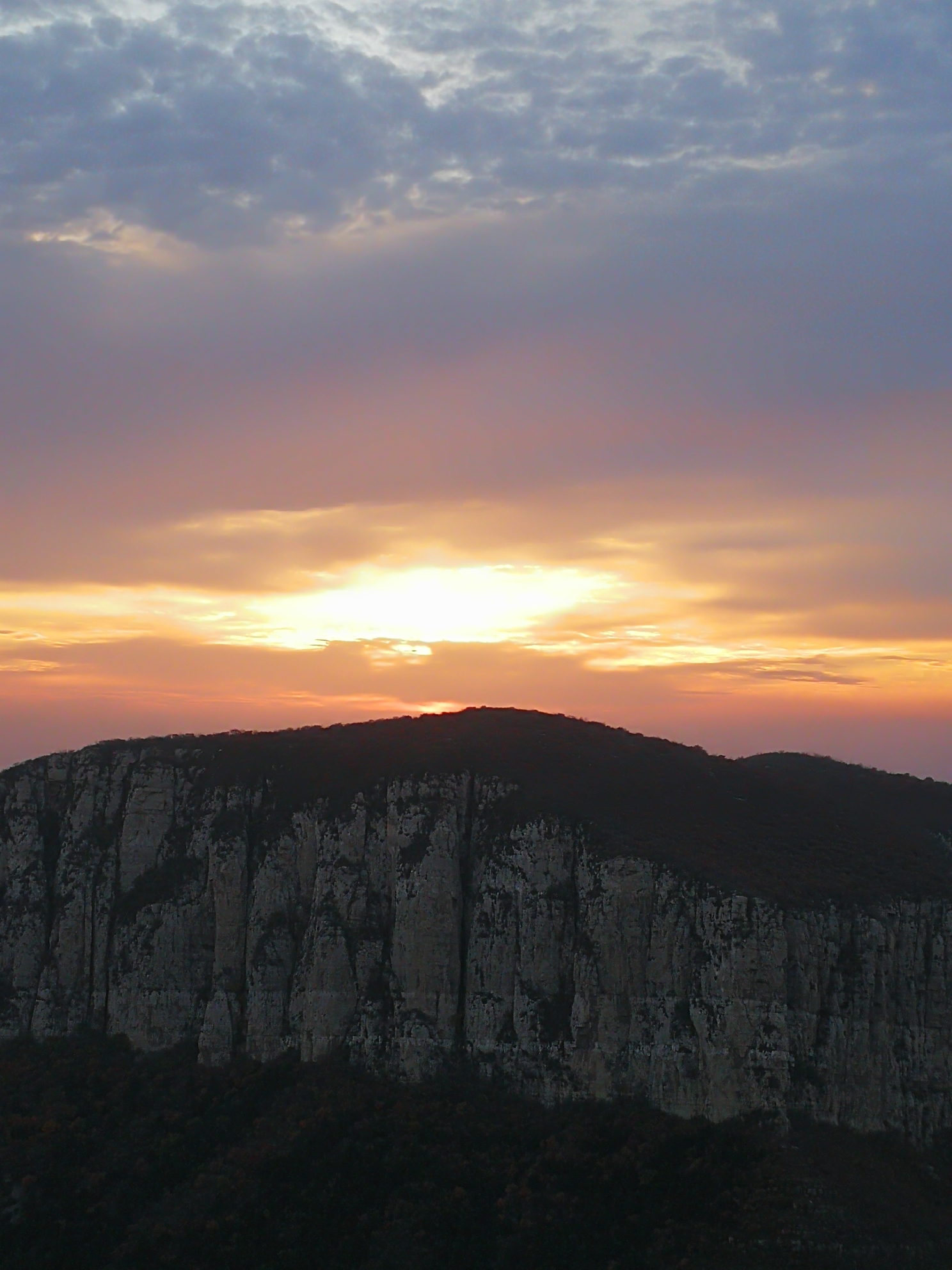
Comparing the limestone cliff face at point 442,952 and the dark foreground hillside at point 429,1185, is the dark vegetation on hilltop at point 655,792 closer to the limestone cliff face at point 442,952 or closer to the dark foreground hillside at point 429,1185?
the limestone cliff face at point 442,952

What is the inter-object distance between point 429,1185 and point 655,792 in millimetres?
29390

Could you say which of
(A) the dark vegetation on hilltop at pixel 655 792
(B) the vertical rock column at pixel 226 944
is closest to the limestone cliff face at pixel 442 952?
(B) the vertical rock column at pixel 226 944

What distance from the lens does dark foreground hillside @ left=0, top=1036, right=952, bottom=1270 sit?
55.0m

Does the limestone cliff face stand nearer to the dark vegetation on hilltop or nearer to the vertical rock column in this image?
the vertical rock column

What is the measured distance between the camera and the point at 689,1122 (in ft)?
197

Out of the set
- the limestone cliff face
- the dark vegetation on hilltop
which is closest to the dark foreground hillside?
the limestone cliff face

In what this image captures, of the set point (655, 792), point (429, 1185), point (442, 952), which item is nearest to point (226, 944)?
point (442, 952)

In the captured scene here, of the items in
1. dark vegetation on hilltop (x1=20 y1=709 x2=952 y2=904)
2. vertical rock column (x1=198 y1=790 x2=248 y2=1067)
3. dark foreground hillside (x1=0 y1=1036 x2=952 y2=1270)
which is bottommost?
dark foreground hillside (x1=0 y1=1036 x2=952 y2=1270)

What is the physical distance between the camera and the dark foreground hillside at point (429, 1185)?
5500 cm

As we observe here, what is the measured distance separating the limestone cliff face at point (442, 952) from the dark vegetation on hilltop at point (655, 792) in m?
1.59

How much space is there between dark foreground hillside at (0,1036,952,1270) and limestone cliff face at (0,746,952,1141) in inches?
87.7

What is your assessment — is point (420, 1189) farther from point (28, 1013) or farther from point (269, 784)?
point (28, 1013)

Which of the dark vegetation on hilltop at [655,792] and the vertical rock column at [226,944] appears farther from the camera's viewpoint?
the vertical rock column at [226,944]

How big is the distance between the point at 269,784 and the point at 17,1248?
31018mm
